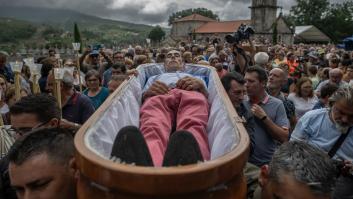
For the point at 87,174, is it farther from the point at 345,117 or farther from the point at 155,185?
the point at 345,117

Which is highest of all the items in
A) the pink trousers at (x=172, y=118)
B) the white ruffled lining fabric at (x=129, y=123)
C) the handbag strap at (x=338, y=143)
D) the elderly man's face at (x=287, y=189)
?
the white ruffled lining fabric at (x=129, y=123)

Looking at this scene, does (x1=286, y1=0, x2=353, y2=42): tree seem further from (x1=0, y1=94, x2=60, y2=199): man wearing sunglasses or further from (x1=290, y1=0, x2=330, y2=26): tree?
(x1=0, y1=94, x2=60, y2=199): man wearing sunglasses

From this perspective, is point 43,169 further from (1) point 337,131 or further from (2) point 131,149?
(1) point 337,131

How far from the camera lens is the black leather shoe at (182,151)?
1676mm

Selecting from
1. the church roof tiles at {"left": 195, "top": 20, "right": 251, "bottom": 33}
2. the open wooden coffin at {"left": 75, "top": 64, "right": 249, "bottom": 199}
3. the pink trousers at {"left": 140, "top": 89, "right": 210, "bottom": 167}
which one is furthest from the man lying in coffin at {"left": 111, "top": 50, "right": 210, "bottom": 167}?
the church roof tiles at {"left": 195, "top": 20, "right": 251, "bottom": 33}

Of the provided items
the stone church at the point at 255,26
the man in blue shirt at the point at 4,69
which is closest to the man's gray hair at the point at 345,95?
the man in blue shirt at the point at 4,69

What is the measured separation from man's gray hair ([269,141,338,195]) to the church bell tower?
6737cm

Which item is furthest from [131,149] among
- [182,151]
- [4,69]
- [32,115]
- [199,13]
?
[199,13]

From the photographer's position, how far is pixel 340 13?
85.2 meters

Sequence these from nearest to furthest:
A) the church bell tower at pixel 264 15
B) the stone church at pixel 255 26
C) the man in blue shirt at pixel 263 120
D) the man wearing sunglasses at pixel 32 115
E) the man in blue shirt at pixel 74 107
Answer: the man wearing sunglasses at pixel 32 115 < the man in blue shirt at pixel 263 120 < the man in blue shirt at pixel 74 107 < the stone church at pixel 255 26 < the church bell tower at pixel 264 15

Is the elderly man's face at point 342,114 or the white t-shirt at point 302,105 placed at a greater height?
the elderly man's face at point 342,114

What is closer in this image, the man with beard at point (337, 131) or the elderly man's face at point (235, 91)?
the man with beard at point (337, 131)

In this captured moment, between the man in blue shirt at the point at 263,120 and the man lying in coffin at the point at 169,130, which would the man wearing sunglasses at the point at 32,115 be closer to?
the man lying in coffin at the point at 169,130

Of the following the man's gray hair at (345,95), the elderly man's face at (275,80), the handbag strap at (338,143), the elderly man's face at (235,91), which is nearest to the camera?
the man's gray hair at (345,95)
